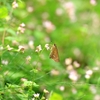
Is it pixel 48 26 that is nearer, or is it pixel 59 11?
pixel 48 26

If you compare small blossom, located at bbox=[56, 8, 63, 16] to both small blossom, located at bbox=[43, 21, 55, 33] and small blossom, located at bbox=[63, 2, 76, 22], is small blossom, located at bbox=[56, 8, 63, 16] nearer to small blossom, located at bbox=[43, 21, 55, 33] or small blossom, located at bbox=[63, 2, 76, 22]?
small blossom, located at bbox=[63, 2, 76, 22]

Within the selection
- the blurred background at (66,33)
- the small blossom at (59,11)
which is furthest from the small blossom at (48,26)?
the small blossom at (59,11)

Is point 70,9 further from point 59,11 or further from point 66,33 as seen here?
point 66,33

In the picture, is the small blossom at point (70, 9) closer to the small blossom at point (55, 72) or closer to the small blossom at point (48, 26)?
the small blossom at point (48, 26)

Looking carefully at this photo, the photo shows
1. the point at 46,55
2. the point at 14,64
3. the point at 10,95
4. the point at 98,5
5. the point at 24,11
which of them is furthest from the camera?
the point at 98,5

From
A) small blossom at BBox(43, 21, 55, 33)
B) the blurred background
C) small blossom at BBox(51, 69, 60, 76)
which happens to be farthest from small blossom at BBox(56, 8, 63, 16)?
small blossom at BBox(51, 69, 60, 76)

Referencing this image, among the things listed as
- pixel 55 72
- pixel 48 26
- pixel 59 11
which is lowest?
pixel 55 72

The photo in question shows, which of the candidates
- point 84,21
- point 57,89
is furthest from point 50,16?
point 57,89

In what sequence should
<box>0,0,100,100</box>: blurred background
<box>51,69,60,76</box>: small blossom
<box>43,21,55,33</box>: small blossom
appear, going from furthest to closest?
<box>43,21,55,33</box>: small blossom < <box>0,0,100,100</box>: blurred background < <box>51,69,60,76</box>: small blossom

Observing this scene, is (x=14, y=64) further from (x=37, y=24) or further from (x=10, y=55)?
(x=37, y=24)

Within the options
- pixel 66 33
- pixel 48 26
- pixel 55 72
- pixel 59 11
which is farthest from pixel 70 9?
pixel 55 72

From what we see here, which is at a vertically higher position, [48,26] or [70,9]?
[70,9]
